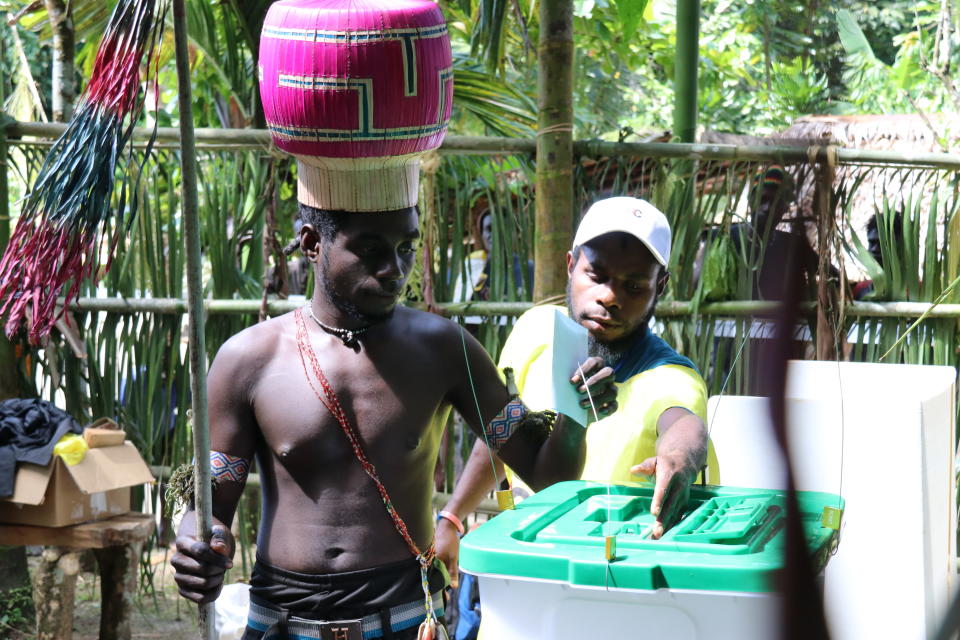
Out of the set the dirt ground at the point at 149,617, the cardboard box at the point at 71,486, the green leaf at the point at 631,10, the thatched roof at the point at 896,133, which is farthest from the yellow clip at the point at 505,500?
the dirt ground at the point at 149,617

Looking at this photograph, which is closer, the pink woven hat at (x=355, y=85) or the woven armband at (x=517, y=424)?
the pink woven hat at (x=355, y=85)

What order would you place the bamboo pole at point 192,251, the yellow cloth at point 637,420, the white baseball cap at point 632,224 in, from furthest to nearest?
1. the white baseball cap at point 632,224
2. the yellow cloth at point 637,420
3. the bamboo pole at point 192,251

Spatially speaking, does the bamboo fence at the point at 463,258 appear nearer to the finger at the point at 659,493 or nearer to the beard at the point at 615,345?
the beard at the point at 615,345

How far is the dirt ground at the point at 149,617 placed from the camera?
4.73m

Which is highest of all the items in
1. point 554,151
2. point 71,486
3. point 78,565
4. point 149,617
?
point 554,151

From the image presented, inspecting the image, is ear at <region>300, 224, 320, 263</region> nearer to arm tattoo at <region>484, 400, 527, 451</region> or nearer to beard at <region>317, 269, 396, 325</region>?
beard at <region>317, 269, 396, 325</region>

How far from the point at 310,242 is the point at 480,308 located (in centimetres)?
Result: 193

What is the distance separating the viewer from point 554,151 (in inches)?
148

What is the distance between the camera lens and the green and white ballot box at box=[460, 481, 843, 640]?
143cm

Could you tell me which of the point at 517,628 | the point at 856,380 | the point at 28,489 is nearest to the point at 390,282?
the point at 517,628

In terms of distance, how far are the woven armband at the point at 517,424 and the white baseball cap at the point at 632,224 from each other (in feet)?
1.74

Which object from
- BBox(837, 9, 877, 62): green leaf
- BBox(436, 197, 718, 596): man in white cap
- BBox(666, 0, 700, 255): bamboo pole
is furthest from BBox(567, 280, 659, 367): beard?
BBox(837, 9, 877, 62): green leaf

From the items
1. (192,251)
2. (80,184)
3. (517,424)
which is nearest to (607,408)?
(517,424)

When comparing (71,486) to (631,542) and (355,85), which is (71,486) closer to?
(355,85)
